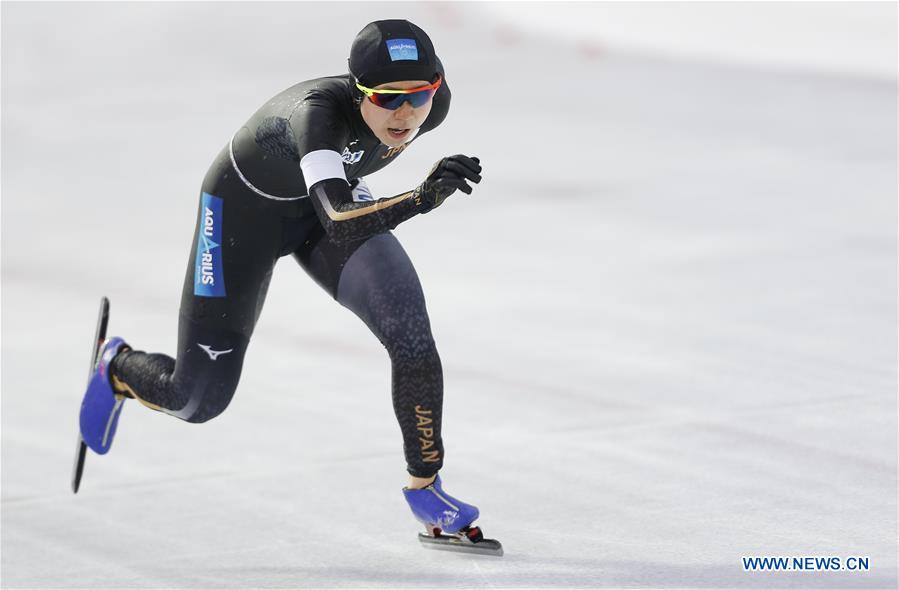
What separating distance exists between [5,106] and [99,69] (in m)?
0.99

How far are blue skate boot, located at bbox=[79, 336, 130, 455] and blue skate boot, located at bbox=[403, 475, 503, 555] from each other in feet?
4.64

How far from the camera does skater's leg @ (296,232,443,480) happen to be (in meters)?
4.34

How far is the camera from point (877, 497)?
4828mm

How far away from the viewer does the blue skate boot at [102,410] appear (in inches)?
211

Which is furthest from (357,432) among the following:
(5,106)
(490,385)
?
(5,106)

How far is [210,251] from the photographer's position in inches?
187

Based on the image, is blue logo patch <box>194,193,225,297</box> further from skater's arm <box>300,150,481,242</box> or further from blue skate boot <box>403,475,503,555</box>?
blue skate boot <box>403,475,503,555</box>

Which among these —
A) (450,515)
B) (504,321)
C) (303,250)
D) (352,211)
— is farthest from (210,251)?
(504,321)

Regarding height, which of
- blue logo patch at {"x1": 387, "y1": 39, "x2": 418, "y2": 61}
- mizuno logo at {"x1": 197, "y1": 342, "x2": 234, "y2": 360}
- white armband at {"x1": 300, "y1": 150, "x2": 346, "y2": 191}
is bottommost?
mizuno logo at {"x1": 197, "y1": 342, "x2": 234, "y2": 360}

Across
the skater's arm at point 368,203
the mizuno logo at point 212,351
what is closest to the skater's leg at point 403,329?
the skater's arm at point 368,203

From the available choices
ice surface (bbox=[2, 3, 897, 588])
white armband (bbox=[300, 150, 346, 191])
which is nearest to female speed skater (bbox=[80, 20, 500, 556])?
white armband (bbox=[300, 150, 346, 191])

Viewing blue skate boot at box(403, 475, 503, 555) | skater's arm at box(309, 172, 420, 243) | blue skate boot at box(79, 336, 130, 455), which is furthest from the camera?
blue skate boot at box(79, 336, 130, 455)

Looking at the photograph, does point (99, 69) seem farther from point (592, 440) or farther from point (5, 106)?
point (592, 440)

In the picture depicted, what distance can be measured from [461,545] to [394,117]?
139 centimetres
